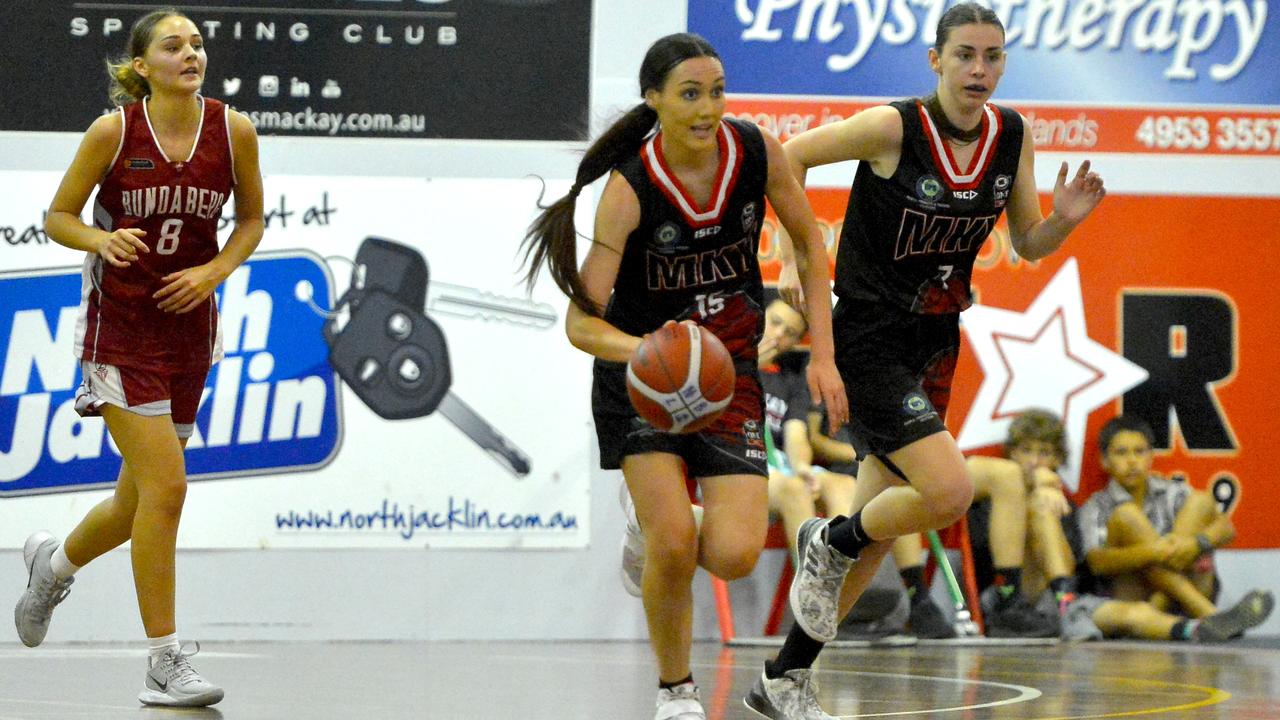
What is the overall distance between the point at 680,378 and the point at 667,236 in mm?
442

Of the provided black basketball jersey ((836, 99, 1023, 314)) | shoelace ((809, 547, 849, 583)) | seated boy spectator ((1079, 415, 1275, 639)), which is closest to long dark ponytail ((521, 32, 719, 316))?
black basketball jersey ((836, 99, 1023, 314))

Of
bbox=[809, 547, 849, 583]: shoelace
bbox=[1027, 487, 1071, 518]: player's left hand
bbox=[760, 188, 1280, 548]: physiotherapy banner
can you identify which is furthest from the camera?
bbox=[760, 188, 1280, 548]: physiotherapy banner

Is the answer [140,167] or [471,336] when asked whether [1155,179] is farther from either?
A: [140,167]

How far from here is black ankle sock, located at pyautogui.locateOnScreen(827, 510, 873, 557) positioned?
4246mm

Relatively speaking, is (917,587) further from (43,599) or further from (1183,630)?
(43,599)

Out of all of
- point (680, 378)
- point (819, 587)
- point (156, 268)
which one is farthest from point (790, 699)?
point (156, 268)

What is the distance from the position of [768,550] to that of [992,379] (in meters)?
1.29

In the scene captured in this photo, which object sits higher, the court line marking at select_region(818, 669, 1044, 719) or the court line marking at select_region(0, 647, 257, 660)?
the court line marking at select_region(818, 669, 1044, 719)

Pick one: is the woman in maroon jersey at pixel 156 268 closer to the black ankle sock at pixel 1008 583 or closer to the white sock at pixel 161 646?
the white sock at pixel 161 646

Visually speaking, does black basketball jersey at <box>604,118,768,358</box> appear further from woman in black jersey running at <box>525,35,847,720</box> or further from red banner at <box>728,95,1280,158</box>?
red banner at <box>728,95,1280,158</box>

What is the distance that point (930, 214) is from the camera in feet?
14.3

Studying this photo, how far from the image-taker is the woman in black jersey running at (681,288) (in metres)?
3.78

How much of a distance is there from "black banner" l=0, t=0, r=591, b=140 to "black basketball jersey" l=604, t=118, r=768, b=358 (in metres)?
3.34

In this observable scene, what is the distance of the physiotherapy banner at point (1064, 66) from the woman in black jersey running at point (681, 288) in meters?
3.51
